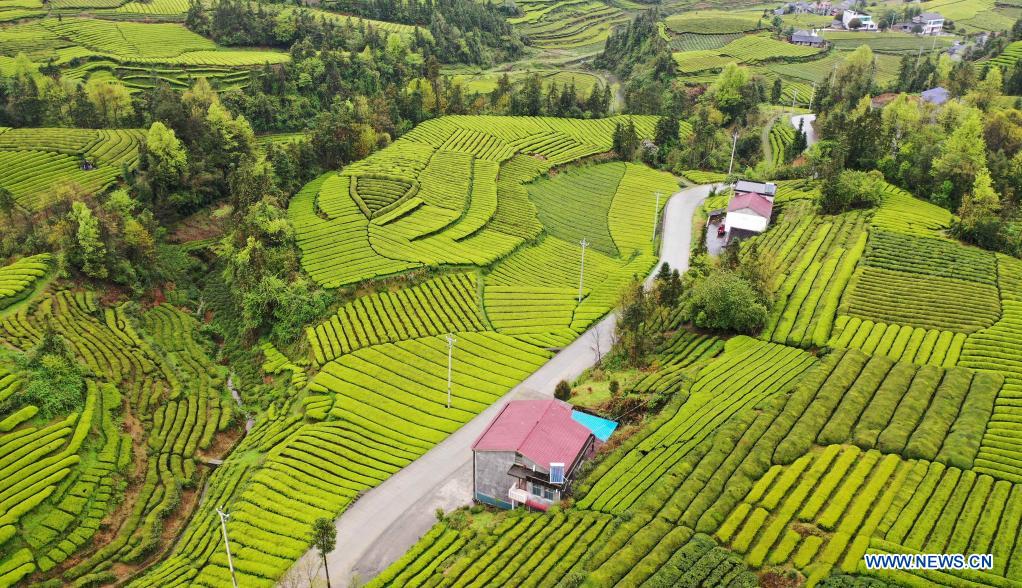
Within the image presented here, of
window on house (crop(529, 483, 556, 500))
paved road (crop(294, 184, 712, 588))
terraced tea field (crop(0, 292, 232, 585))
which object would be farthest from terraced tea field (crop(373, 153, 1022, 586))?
terraced tea field (crop(0, 292, 232, 585))

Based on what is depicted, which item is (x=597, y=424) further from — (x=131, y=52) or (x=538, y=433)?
(x=131, y=52)

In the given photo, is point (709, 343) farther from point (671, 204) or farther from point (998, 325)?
point (671, 204)

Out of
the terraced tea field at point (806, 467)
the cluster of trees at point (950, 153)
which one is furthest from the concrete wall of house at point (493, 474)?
the cluster of trees at point (950, 153)

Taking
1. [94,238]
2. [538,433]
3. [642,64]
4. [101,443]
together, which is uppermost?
[642,64]

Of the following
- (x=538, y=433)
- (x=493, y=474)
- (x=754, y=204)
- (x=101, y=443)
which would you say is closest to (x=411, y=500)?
(x=493, y=474)

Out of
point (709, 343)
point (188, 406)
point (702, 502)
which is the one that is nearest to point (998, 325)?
point (709, 343)
